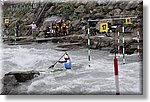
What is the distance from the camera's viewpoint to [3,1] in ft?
6.43

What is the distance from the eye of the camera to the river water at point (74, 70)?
1.92 metres

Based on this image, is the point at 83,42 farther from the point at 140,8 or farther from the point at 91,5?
the point at 140,8

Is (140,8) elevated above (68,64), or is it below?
above

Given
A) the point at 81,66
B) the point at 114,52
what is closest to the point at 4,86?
the point at 81,66

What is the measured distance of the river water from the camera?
1923 millimetres

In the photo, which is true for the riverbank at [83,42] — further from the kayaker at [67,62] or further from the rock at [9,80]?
the rock at [9,80]

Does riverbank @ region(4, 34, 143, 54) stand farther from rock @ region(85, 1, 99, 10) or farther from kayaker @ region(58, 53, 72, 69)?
rock @ region(85, 1, 99, 10)

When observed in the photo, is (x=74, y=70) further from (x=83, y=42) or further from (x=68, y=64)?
(x=83, y=42)

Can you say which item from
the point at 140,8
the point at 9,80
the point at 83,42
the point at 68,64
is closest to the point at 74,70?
the point at 68,64

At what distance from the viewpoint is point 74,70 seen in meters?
1.95

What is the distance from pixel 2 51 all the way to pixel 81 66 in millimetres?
489

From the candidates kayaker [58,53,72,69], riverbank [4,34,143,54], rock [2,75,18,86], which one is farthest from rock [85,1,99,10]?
rock [2,75,18,86]

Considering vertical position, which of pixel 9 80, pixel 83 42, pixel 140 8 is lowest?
pixel 9 80

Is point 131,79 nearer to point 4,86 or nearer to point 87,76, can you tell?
point 87,76
